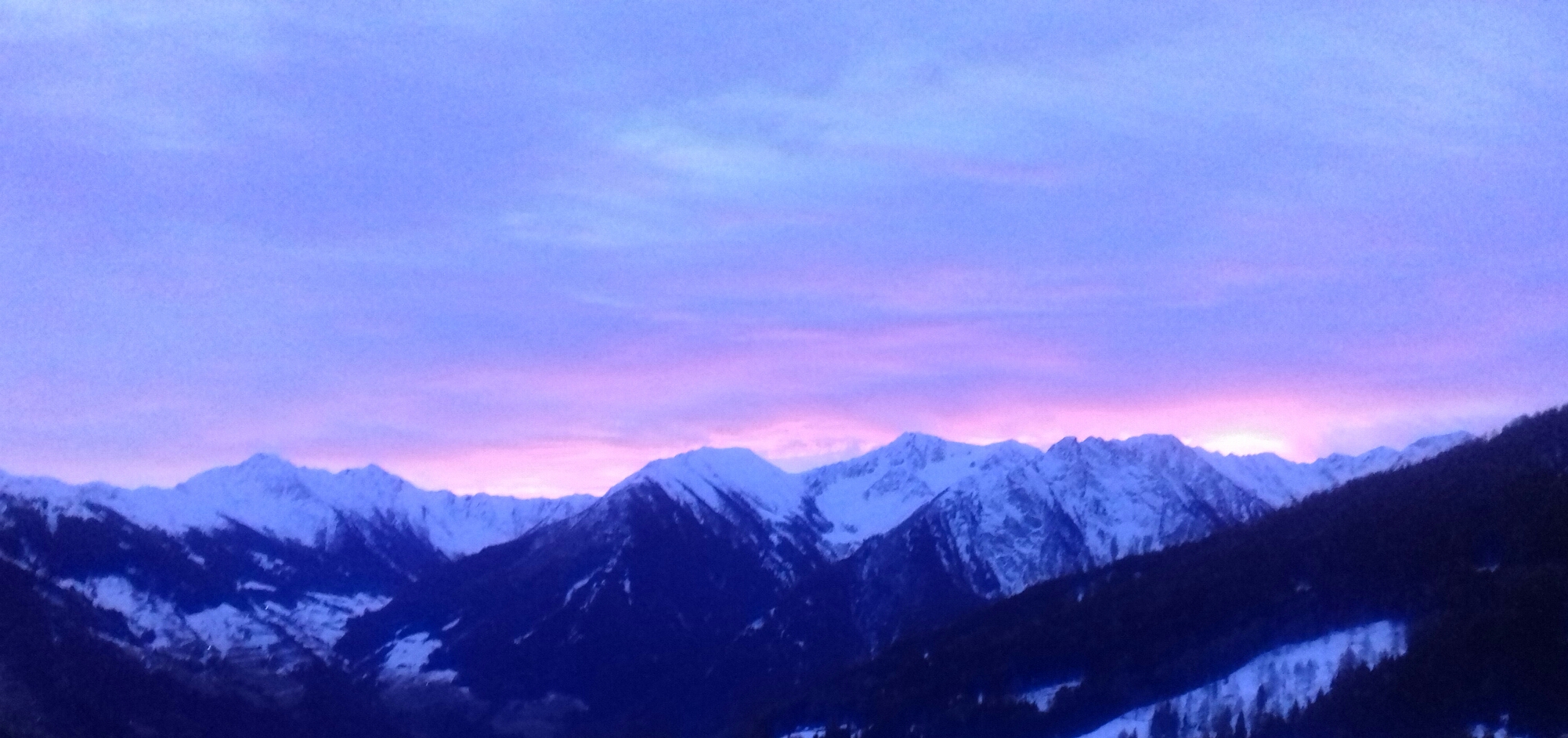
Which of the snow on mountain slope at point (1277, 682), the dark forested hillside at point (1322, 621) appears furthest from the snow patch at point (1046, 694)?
the snow on mountain slope at point (1277, 682)

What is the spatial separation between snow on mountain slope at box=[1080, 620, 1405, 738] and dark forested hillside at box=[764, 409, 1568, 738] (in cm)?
148

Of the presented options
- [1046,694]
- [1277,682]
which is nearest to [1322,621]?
[1277,682]

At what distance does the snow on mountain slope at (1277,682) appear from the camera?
4956 inches

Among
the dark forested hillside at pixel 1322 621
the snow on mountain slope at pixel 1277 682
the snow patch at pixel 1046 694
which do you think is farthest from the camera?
the snow patch at pixel 1046 694

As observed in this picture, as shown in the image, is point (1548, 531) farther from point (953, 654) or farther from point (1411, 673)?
point (953, 654)

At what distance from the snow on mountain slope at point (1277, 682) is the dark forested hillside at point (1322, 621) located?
→ 1.48 meters

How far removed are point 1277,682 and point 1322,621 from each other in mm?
7201

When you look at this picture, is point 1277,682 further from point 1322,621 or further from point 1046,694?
point 1046,694

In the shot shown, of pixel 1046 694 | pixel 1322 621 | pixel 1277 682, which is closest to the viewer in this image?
pixel 1277 682

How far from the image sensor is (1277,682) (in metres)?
130

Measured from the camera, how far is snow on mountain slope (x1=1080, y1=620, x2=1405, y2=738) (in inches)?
4956

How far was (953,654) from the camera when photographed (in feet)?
578

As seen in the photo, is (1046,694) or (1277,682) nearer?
(1277,682)

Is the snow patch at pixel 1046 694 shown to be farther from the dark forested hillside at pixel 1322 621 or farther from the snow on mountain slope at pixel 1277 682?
the snow on mountain slope at pixel 1277 682
